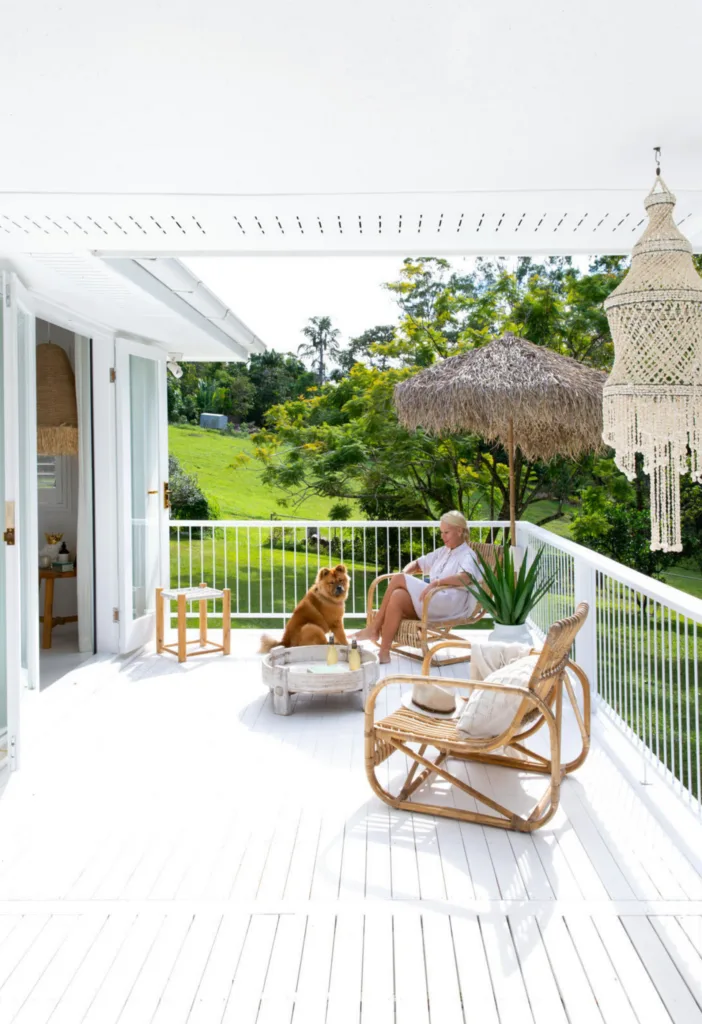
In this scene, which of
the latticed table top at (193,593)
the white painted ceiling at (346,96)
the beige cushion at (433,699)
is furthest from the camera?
the latticed table top at (193,593)

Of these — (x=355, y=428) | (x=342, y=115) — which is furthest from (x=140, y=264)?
(x=355, y=428)

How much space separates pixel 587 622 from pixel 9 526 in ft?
10.2

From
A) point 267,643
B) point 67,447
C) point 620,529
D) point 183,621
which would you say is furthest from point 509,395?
point 620,529

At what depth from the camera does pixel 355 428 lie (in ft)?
40.0

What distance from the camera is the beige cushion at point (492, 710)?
3.22 meters

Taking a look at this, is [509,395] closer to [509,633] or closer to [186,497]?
[509,633]

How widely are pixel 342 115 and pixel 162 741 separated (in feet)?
10.7

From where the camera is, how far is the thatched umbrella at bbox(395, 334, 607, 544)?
612 centimetres

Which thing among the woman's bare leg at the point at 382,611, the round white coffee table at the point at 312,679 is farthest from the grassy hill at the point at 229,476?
the round white coffee table at the point at 312,679

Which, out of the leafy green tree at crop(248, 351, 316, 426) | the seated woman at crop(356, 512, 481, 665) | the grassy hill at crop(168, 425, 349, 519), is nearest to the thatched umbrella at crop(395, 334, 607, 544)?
the seated woman at crop(356, 512, 481, 665)

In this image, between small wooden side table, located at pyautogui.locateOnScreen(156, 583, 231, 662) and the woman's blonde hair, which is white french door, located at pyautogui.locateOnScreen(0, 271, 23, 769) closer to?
small wooden side table, located at pyautogui.locateOnScreen(156, 583, 231, 662)

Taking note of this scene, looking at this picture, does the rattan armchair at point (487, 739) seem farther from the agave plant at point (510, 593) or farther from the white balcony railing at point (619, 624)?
the agave plant at point (510, 593)

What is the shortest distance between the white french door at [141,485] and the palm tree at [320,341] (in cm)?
994

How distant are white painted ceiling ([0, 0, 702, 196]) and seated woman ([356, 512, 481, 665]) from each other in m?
3.47
